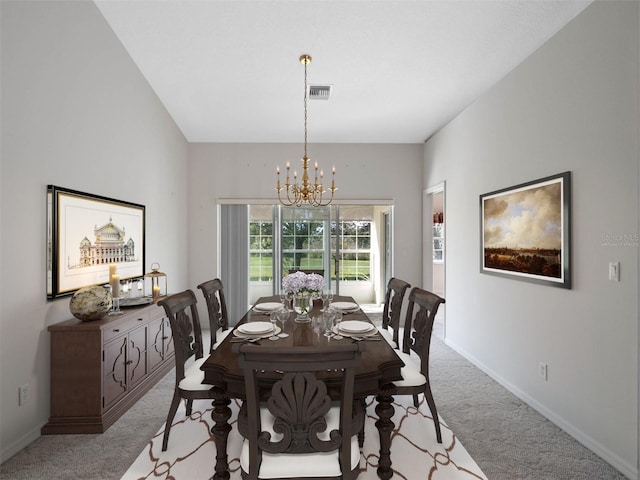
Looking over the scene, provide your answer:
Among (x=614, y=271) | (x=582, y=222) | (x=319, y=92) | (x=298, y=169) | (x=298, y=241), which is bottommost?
(x=614, y=271)

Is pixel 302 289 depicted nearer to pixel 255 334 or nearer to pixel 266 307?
→ pixel 255 334

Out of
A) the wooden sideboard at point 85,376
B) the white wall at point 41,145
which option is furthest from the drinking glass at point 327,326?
the white wall at point 41,145

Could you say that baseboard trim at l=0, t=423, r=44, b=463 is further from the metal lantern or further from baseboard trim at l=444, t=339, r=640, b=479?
baseboard trim at l=444, t=339, r=640, b=479

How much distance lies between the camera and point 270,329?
7.15ft

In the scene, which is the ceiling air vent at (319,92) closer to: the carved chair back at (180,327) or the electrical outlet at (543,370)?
the carved chair back at (180,327)

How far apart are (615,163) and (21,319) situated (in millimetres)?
3804

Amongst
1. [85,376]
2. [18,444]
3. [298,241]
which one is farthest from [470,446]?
[298,241]

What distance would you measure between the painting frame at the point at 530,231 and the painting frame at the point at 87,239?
3.63 meters

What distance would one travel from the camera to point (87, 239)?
9.45ft

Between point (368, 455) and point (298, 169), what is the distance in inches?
160

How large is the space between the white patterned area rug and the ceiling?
10.0 ft

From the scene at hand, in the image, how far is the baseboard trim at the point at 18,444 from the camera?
2082 mm

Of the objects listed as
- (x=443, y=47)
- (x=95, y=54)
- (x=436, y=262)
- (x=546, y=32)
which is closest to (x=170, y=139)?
(x=95, y=54)

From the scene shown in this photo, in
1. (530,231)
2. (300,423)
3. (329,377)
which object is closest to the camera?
(300,423)
